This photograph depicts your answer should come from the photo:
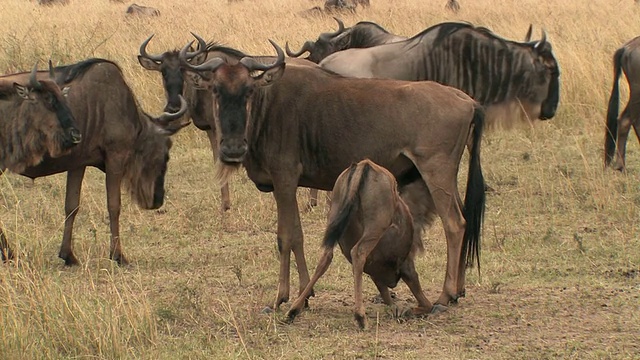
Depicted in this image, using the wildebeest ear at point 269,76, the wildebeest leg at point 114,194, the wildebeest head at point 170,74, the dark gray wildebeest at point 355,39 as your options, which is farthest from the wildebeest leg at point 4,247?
the dark gray wildebeest at point 355,39

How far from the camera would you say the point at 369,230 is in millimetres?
5457

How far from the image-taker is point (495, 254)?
23.1 ft

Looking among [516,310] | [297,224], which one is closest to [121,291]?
[297,224]

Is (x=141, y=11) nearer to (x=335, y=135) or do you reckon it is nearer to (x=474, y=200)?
(x=335, y=135)

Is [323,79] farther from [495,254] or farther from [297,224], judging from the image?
[495,254]

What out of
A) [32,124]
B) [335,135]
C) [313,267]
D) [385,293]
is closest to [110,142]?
[32,124]

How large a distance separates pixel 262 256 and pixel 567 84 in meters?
5.71

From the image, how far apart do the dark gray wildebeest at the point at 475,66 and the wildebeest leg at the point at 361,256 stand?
2.95 metres

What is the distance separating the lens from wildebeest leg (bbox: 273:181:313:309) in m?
5.97

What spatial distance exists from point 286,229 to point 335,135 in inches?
22.5

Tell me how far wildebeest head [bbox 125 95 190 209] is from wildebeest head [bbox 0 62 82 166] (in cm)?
79

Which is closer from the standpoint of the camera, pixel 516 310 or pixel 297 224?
pixel 516 310

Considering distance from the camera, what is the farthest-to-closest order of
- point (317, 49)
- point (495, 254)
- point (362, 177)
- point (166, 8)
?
point (166, 8) < point (317, 49) < point (495, 254) < point (362, 177)

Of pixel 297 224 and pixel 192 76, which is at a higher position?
pixel 192 76
